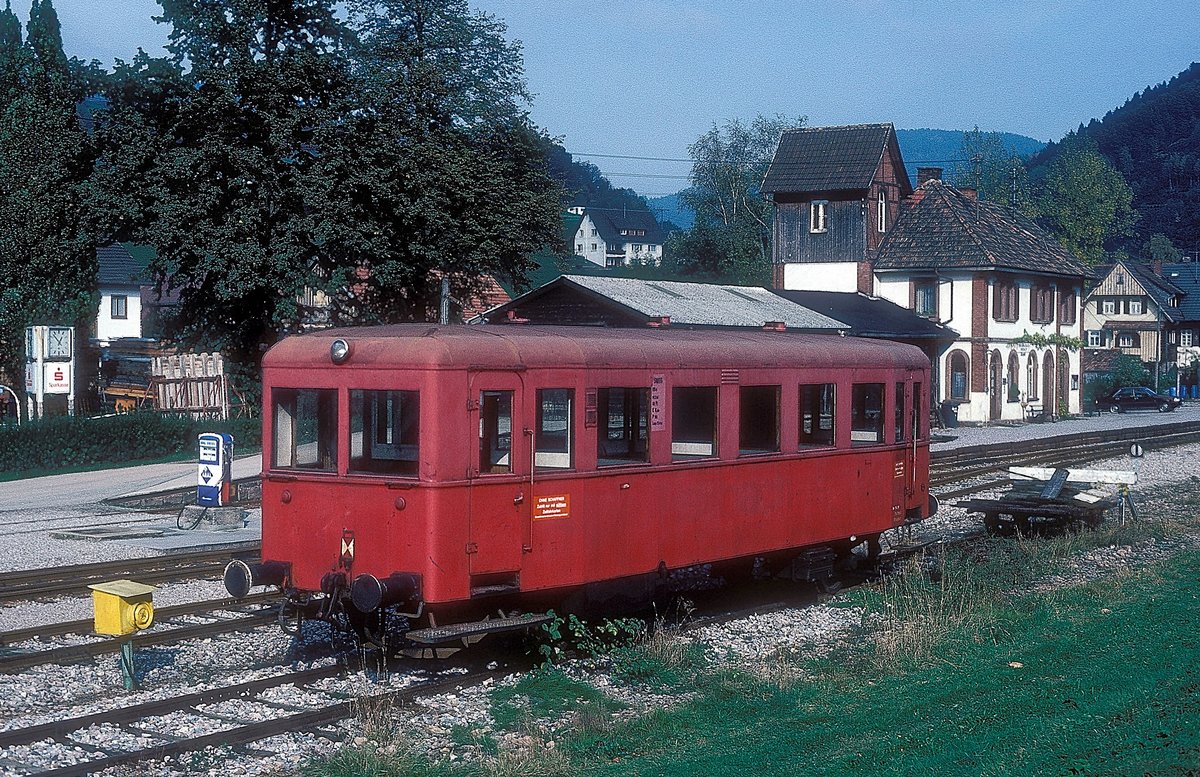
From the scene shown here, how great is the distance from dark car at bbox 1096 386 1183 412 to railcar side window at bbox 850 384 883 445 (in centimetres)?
5140

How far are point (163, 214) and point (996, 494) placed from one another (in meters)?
19.9

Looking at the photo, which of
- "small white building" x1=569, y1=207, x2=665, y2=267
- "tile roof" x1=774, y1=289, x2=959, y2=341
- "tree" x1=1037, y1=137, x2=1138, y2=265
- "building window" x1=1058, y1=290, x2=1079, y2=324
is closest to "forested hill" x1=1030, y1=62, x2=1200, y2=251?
"small white building" x1=569, y1=207, x2=665, y2=267

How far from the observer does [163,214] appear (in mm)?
31016

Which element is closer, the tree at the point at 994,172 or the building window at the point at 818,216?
the building window at the point at 818,216

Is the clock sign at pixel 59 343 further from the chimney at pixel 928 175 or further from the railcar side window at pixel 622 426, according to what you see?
the chimney at pixel 928 175

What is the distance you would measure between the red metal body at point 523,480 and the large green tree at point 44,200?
77.4 ft

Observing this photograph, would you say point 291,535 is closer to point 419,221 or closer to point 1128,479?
point 1128,479

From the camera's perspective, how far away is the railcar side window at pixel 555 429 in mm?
10812

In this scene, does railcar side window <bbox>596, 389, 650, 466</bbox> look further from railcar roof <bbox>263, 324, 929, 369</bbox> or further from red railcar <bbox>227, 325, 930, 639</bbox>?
railcar roof <bbox>263, 324, 929, 369</bbox>

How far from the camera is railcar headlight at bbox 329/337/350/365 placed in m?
10.7

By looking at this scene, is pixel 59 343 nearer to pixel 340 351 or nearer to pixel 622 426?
pixel 340 351

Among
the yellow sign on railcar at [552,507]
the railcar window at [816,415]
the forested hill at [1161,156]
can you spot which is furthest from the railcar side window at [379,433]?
the forested hill at [1161,156]

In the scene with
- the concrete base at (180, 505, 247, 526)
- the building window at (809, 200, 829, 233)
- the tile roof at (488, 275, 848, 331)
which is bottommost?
the concrete base at (180, 505, 247, 526)

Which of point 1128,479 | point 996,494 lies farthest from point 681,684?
point 996,494
